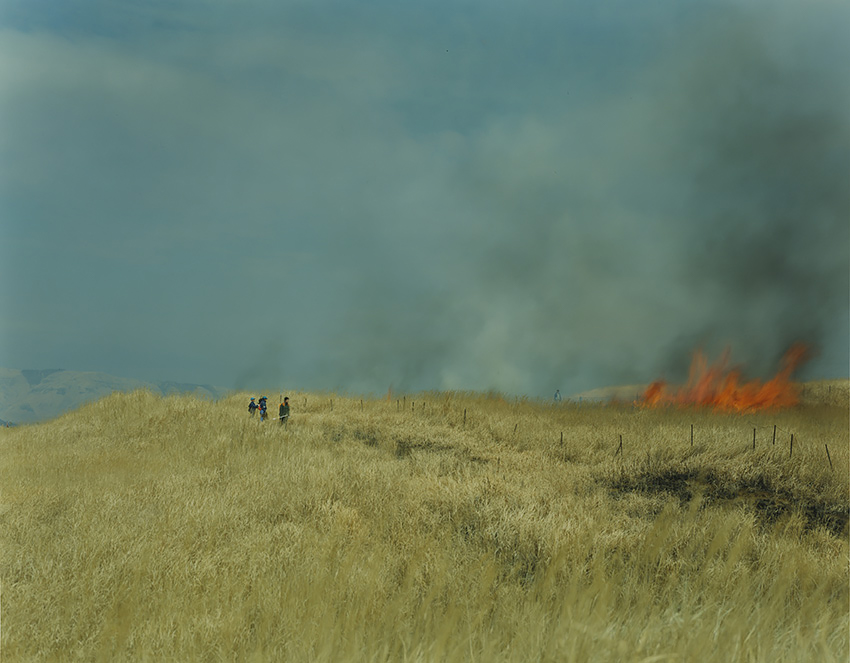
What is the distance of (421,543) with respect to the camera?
5707 millimetres

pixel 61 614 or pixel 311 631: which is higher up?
pixel 311 631

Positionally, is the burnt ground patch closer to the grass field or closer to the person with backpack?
the grass field

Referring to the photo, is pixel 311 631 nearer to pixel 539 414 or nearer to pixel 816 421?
pixel 539 414

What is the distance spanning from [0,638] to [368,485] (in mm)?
5064

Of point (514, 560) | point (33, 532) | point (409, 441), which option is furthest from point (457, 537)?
point (409, 441)

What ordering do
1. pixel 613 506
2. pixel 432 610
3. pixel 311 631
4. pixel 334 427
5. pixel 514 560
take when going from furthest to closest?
pixel 334 427 → pixel 613 506 → pixel 514 560 → pixel 432 610 → pixel 311 631

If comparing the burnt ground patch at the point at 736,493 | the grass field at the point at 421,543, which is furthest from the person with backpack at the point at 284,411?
the burnt ground patch at the point at 736,493

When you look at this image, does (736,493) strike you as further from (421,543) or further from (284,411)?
(284,411)

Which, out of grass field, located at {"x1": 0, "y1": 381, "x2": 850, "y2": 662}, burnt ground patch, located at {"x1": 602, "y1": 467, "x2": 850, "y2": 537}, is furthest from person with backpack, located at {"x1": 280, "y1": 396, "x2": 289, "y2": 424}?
burnt ground patch, located at {"x1": 602, "y1": 467, "x2": 850, "y2": 537}

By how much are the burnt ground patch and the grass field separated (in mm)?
43

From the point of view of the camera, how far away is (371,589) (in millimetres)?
4125

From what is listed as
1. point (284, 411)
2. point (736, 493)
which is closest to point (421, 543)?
point (736, 493)

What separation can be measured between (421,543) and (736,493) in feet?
19.3

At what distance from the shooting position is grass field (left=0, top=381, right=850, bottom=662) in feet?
11.8
